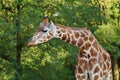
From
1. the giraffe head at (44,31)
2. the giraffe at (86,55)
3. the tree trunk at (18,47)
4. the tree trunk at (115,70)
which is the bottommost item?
A: the tree trunk at (115,70)

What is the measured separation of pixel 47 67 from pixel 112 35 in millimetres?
3883

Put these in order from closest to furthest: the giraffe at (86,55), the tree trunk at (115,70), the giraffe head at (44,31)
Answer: the giraffe head at (44,31) → the giraffe at (86,55) → the tree trunk at (115,70)

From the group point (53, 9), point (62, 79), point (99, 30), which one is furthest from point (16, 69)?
point (99, 30)

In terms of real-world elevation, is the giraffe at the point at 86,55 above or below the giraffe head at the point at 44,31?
below

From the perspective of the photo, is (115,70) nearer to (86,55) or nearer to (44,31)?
(86,55)

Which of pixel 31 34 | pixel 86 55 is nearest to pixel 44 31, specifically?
pixel 86 55

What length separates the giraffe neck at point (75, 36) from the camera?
5.08m

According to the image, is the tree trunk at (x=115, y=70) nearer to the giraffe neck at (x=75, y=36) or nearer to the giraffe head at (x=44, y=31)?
the giraffe neck at (x=75, y=36)

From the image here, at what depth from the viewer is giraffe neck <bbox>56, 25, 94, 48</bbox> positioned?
5077mm

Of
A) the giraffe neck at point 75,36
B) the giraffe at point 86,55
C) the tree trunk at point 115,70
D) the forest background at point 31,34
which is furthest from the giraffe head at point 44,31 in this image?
the tree trunk at point 115,70

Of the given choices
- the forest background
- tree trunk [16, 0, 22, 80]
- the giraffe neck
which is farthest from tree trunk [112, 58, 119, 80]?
the giraffe neck

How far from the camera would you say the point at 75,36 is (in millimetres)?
5102

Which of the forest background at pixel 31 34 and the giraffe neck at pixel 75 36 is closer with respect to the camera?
the giraffe neck at pixel 75 36

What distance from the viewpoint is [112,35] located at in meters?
15.4
